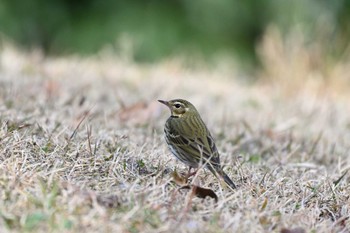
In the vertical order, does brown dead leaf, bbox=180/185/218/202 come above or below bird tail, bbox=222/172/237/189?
above

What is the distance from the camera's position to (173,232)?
3.50 meters

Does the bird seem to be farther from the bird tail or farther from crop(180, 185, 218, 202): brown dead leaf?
crop(180, 185, 218, 202): brown dead leaf

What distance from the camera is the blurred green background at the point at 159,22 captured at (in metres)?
14.5

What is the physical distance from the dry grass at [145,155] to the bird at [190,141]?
0.10 metres

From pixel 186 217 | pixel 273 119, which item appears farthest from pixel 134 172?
pixel 273 119

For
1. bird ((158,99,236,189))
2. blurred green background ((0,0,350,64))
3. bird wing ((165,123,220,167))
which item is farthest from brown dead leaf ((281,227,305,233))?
blurred green background ((0,0,350,64))

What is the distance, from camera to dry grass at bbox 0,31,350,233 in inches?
142

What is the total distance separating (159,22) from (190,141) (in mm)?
10248

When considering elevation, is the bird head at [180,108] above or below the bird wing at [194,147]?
above

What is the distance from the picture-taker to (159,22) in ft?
48.5

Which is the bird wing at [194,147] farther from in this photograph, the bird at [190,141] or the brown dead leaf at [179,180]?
the brown dead leaf at [179,180]

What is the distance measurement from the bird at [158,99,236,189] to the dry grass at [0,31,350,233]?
10 centimetres

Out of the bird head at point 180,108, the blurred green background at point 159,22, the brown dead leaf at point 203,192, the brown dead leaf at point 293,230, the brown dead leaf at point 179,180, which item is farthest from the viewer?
the blurred green background at point 159,22

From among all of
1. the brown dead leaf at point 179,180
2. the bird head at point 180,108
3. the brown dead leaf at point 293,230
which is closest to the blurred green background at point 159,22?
the bird head at point 180,108
